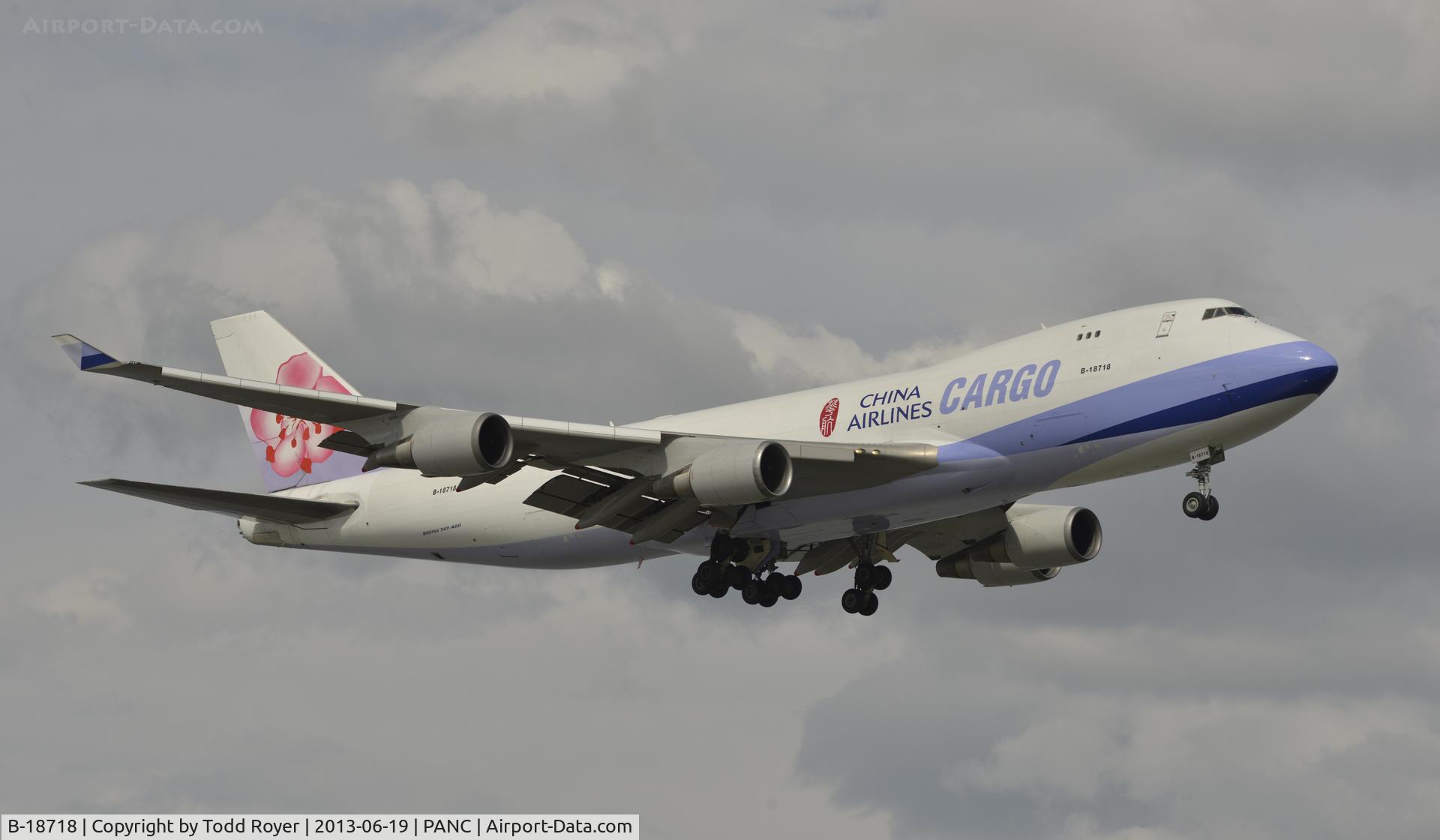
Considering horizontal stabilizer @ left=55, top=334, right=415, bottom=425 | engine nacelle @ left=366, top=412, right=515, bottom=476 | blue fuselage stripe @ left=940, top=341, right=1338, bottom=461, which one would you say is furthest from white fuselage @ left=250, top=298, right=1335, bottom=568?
horizontal stabilizer @ left=55, top=334, right=415, bottom=425

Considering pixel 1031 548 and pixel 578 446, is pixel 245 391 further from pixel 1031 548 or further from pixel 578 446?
pixel 1031 548

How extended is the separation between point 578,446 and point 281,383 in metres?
14.3

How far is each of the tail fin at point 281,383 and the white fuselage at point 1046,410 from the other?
1243 cm

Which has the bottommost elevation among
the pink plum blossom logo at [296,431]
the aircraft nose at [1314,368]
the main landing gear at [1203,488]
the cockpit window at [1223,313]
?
the main landing gear at [1203,488]

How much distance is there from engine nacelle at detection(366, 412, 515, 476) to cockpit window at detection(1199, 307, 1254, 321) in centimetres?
1496

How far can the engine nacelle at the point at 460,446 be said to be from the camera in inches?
1339

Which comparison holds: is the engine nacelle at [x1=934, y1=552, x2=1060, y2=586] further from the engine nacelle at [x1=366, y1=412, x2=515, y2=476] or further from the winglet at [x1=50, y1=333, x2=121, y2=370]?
the winglet at [x1=50, y1=333, x2=121, y2=370]

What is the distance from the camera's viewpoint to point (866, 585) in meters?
44.0

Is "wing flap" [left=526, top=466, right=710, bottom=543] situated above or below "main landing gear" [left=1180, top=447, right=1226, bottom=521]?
above

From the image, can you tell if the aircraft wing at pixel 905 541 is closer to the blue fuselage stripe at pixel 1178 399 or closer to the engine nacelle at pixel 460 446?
the blue fuselage stripe at pixel 1178 399

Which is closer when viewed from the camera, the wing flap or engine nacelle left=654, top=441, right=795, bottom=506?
engine nacelle left=654, top=441, right=795, bottom=506

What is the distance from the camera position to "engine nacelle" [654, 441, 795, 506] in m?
34.6

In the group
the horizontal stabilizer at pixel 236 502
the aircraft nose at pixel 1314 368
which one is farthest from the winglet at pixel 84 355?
the aircraft nose at pixel 1314 368

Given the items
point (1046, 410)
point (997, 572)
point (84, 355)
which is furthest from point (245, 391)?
point (997, 572)
